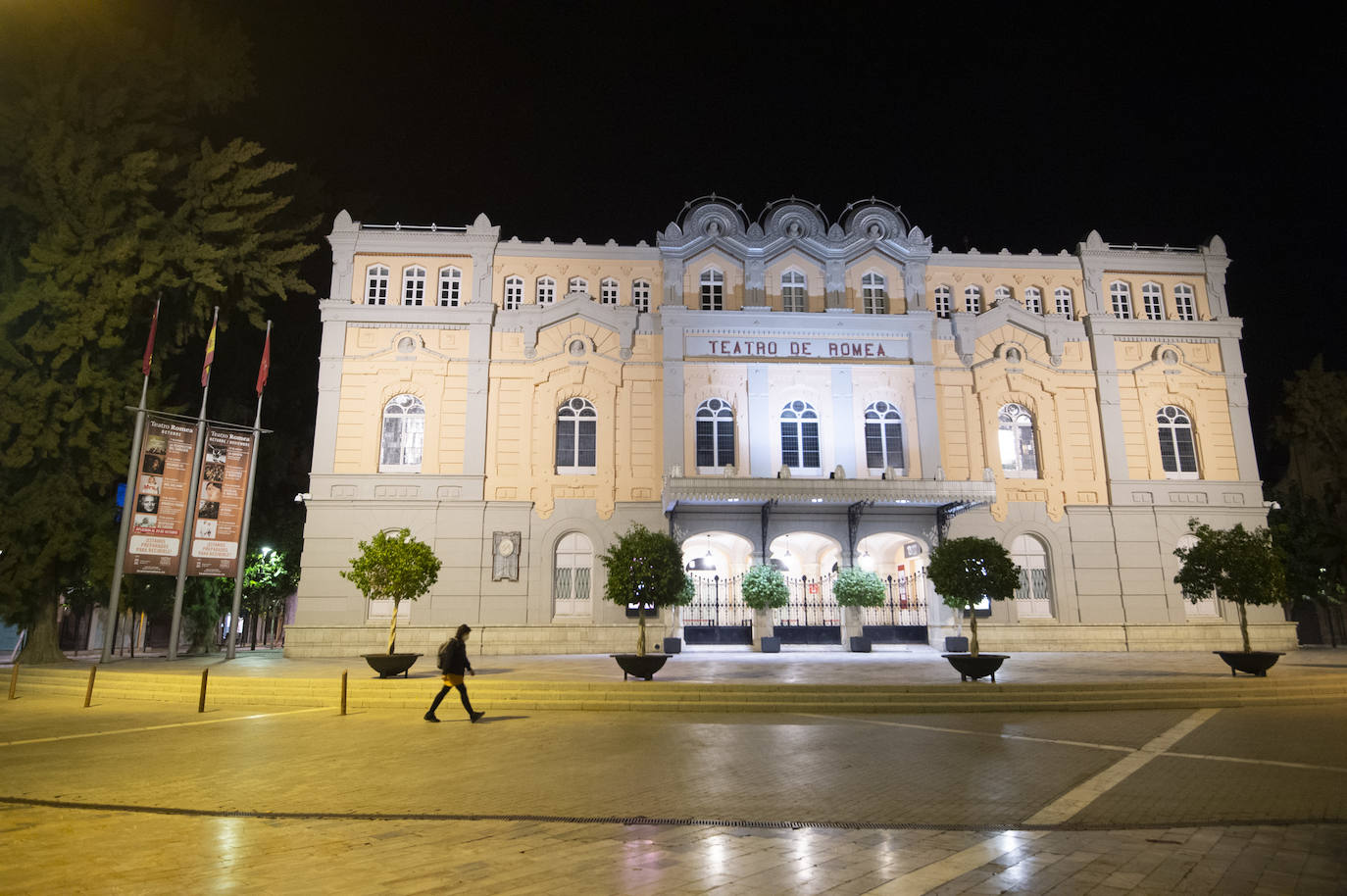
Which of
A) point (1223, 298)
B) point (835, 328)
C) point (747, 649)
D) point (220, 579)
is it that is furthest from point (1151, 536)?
Answer: point (220, 579)

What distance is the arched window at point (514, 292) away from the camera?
30.5 m

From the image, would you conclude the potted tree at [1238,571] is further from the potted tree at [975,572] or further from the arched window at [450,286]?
the arched window at [450,286]

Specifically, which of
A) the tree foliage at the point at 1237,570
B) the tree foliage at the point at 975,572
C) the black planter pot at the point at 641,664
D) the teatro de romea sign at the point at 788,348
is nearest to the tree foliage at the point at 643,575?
the black planter pot at the point at 641,664

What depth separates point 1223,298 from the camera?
104 feet

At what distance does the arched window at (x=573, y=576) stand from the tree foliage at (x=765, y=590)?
5.88 meters

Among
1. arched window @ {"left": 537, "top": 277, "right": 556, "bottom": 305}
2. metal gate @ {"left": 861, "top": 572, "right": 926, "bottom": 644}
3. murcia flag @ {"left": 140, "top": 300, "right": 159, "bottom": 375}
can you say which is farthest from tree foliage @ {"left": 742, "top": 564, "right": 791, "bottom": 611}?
murcia flag @ {"left": 140, "top": 300, "right": 159, "bottom": 375}

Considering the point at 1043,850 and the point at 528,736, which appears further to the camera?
the point at 528,736

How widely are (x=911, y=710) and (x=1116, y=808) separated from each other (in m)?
8.05

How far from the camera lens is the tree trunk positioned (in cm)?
2344

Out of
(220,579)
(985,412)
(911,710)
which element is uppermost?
(985,412)

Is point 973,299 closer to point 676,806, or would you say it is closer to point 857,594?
point 857,594

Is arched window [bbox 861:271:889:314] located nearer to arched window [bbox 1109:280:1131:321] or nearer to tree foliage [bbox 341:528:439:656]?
arched window [bbox 1109:280:1131:321]

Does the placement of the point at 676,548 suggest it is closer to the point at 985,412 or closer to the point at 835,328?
the point at 835,328

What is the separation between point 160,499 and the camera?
23.6 meters
